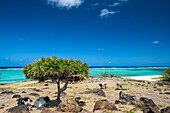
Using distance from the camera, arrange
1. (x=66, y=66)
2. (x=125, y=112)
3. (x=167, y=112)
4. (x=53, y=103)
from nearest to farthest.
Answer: (x=167, y=112), (x=125, y=112), (x=66, y=66), (x=53, y=103)

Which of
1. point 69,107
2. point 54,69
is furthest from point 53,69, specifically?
point 69,107

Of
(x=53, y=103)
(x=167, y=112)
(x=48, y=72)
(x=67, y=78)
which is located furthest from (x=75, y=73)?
(x=167, y=112)

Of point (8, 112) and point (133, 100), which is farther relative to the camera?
point (133, 100)

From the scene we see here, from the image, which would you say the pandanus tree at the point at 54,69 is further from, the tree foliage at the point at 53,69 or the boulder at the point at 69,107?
the boulder at the point at 69,107

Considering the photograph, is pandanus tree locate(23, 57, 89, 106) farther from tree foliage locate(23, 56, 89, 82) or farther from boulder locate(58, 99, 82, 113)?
boulder locate(58, 99, 82, 113)

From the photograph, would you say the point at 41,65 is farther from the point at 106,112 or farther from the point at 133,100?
the point at 133,100

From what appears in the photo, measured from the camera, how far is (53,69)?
21500mm

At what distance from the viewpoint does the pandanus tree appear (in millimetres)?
21422

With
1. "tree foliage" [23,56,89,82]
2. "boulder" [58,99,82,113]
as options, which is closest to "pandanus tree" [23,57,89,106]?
"tree foliage" [23,56,89,82]

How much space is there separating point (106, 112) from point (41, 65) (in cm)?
649

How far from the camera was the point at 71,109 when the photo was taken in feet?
64.8

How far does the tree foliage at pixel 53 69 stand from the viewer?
21422 millimetres

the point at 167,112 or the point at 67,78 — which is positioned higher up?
the point at 67,78

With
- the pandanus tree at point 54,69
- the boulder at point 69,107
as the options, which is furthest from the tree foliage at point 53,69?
the boulder at point 69,107
